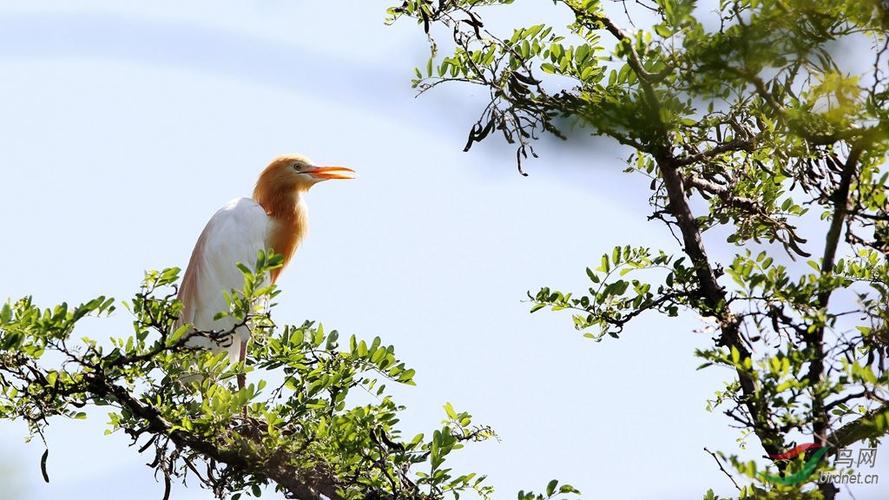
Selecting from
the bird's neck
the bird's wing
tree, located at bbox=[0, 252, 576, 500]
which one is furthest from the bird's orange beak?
tree, located at bbox=[0, 252, 576, 500]

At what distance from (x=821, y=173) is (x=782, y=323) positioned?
43 centimetres

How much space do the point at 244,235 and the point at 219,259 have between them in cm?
20

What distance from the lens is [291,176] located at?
5770 mm

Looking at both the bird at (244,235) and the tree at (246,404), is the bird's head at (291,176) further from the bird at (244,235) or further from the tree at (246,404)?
the tree at (246,404)

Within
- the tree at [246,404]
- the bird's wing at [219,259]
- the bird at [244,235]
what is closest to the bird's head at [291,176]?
the bird at [244,235]

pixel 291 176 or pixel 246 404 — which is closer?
pixel 246 404

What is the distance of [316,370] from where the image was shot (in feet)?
10.1

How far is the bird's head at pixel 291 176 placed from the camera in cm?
575

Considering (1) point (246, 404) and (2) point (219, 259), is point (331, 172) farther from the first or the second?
(1) point (246, 404)

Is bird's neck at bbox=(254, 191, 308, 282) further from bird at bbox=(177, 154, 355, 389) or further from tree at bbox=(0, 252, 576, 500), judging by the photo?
tree at bbox=(0, 252, 576, 500)

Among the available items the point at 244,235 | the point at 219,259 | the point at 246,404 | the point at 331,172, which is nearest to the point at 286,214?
the point at 331,172

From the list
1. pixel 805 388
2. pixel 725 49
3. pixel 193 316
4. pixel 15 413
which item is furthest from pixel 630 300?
pixel 193 316

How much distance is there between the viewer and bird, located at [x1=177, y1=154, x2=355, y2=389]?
16.8 feet

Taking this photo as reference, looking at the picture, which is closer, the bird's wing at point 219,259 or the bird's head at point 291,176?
the bird's wing at point 219,259
